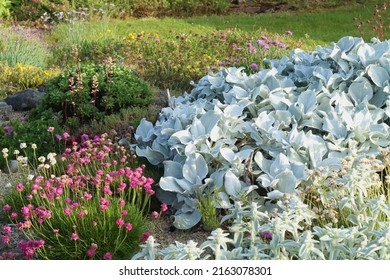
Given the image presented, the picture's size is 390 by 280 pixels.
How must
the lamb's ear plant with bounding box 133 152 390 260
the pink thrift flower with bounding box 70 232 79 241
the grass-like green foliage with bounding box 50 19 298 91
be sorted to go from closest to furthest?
the lamb's ear plant with bounding box 133 152 390 260 < the pink thrift flower with bounding box 70 232 79 241 < the grass-like green foliage with bounding box 50 19 298 91

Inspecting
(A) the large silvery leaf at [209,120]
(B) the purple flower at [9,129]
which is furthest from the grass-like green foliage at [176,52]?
(A) the large silvery leaf at [209,120]

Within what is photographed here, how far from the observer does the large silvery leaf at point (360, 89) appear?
15.9ft

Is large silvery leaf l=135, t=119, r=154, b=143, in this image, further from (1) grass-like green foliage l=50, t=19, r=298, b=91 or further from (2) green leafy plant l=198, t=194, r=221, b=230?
(1) grass-like green foliage l=50, t=19, r=298, b=91

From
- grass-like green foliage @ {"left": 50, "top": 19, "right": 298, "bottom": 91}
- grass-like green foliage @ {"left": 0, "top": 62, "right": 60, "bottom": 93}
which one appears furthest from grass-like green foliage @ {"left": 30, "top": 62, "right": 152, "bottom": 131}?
grass-like green foliage @ {"left": 0, "top": 62, "right": 60, "bottom": 93}

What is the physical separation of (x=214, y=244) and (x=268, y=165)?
1.22 m

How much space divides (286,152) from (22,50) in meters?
6.00

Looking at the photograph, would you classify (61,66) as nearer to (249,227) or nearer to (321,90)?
(321,90)

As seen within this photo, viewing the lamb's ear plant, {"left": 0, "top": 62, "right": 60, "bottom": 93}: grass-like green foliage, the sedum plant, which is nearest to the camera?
the lamb's ear plant

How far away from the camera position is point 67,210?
3551mm

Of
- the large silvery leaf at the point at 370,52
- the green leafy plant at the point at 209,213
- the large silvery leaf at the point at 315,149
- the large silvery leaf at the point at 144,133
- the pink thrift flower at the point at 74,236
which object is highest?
the large silvery leaf at the point at 370,52

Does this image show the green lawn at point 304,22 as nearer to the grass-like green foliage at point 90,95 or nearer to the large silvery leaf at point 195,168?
the grass-like green foliage at point 90,95

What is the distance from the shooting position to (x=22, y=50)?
9164 mm

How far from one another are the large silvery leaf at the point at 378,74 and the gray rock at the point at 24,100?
3883mm

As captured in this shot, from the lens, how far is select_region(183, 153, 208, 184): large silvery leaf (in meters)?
4.17
